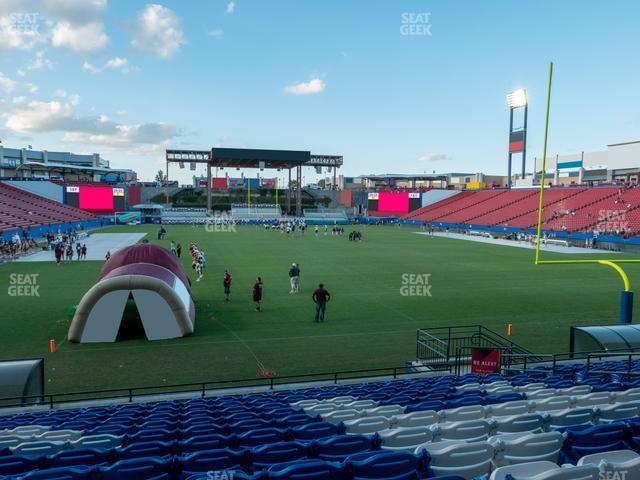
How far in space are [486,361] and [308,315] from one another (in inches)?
297

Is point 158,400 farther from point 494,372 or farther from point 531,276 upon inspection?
point 531,276

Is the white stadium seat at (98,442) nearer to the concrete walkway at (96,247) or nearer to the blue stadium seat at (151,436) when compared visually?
the blue stadium seat at (151,436)

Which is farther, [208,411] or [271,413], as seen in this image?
[208,411]

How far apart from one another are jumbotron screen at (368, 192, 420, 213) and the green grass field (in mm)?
50870

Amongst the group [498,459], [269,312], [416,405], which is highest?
[498,459]

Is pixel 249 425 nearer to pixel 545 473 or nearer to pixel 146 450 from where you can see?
pixel 146 450

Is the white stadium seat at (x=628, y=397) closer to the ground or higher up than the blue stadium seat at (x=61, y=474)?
closer to the ground

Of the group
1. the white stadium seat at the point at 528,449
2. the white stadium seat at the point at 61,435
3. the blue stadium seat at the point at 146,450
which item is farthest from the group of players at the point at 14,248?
the white stadium seat at the point at 528,449

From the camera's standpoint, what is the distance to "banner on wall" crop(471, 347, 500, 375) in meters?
10.8

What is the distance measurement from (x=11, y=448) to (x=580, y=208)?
55621mm

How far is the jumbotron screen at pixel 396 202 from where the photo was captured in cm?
8250

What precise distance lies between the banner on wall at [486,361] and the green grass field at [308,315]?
7.10 feet

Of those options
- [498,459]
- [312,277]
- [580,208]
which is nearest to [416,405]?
[498,459]

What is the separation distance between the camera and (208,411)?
7.08 meters
